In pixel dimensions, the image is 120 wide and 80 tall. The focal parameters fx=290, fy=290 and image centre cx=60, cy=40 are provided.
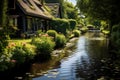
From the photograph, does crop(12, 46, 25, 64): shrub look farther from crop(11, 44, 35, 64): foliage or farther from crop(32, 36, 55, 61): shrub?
crop(32, 36, 55, 61): shrub

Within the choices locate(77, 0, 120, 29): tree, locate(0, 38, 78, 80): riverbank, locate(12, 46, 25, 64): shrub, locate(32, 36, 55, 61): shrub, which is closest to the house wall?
locate(77, 0, 120, 29): tree

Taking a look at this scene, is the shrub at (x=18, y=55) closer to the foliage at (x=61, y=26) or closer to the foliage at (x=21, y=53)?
the foliage at (x=21, y=53)

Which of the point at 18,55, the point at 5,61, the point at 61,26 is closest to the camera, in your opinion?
the point at 5,61

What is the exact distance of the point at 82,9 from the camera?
56.2 meters

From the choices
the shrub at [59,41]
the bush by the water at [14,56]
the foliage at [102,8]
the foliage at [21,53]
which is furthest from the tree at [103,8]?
the bush by the water at [14,56]

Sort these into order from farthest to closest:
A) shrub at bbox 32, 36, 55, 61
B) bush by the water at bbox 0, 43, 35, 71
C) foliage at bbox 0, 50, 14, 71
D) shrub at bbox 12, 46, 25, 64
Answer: shrub at bbox 32, 36, 55, 61 < shrub at bbox 12, 46, 25, 64 < bush by the water at bbox 0, 43, 35, 71 < foliage at bbox 0, 50, 14, 71

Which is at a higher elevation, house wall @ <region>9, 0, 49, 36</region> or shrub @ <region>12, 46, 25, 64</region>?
house wall @ <region>9, 0, 49, 36</region>

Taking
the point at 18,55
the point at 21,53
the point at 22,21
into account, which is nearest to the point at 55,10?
the point at 22,21

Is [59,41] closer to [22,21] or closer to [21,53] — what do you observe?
[22,21]

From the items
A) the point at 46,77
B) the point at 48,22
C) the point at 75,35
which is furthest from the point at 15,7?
the point at 75,35

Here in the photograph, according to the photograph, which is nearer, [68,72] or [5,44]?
[5,44]

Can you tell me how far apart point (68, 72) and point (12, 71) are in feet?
11.7

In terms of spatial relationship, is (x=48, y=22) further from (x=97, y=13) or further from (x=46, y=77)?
(x=46, y=77)

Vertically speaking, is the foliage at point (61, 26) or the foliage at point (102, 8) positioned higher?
the foliage at point (102, 8)
